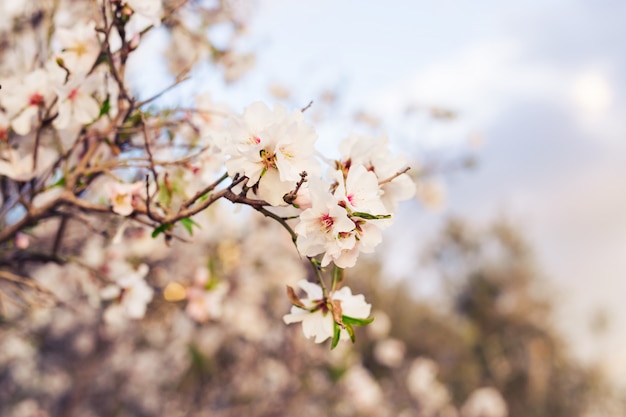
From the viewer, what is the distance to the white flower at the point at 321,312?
3.31ft

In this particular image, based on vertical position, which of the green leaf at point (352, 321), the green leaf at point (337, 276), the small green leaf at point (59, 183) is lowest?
the green leaf at point (352, 321)

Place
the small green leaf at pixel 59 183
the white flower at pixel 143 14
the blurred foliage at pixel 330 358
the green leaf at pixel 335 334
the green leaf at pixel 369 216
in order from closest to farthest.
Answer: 1. the green leaf at pixel 369 216
2. the green leaf at pixel 335 334
3. the white flower at pixel 143 14
4. the small green leaf at pixel 59 183
5. the blurred foliage at pixel 330 358

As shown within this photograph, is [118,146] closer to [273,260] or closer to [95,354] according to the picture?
[95,354]

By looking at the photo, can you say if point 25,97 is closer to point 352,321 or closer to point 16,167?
point 16,167

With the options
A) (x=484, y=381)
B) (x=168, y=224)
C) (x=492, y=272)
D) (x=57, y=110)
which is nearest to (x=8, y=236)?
(x=57, y=110)

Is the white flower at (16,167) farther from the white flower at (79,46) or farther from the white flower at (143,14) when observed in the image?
the white flower at (143,14)

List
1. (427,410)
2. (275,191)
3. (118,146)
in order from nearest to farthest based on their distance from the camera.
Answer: (275,191), (118,146), (427,410)

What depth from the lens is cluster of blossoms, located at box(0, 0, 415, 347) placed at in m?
0.90

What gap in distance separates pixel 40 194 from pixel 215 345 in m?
5.12

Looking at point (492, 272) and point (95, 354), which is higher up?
point (95, 354)

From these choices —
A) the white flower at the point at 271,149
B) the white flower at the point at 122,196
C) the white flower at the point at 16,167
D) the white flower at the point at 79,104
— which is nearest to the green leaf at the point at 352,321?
the white flower at the point at 271,149

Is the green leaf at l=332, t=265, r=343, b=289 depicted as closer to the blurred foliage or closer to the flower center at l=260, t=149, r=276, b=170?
the flower center at l=260, t=149, r=276, b=170

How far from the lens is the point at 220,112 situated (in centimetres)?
160

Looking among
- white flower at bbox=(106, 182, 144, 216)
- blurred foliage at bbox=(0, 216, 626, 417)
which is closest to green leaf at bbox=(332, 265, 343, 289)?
white flower at bbox=(106, 182, 144, 216)
